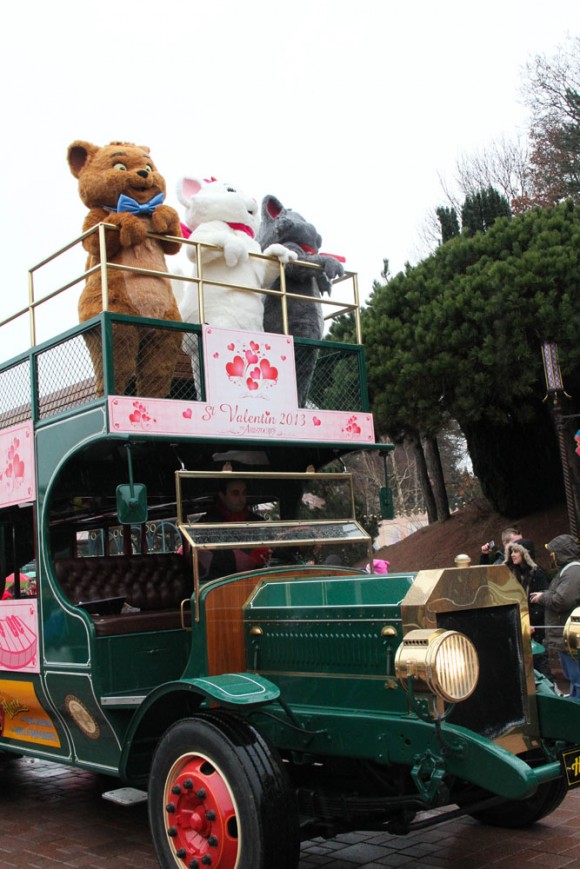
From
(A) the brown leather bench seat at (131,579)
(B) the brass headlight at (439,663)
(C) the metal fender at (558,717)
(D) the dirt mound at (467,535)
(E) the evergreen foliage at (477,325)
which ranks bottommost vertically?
(C) the metal fender at (558,717)

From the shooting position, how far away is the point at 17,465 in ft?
19.0

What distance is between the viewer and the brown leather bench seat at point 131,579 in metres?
6.11

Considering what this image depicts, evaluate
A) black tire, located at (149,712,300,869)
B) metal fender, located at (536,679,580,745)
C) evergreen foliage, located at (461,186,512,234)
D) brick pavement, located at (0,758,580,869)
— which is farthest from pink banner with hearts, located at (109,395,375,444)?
evergreen foliage, located at (461,186,512,234)

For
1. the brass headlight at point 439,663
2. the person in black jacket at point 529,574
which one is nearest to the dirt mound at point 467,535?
the person in black jacket at point 529,574

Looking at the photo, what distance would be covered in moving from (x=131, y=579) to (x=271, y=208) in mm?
3071

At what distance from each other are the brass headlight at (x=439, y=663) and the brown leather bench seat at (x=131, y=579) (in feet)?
8.30

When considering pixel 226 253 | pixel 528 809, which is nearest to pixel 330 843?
pixel 528 809

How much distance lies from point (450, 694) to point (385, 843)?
1.75 meters

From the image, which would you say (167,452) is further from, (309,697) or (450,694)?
(450,694)

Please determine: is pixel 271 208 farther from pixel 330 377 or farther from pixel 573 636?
pixel 573 636

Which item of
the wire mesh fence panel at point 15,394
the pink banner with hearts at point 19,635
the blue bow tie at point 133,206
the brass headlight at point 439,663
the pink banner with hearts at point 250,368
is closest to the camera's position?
the brass headlight at point 439,663

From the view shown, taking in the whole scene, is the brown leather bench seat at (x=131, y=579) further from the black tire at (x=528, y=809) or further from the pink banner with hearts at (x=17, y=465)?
the black tire at (x=528, y=809)

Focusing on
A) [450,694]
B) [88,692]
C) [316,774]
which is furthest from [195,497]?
[450,694]

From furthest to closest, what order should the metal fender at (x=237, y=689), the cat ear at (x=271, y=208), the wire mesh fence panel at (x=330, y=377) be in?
the cat ear at (x=271, y=208)
the wire mesh fence panel at (x=330, y=377)
the metal fender at (x=237, y=689)
